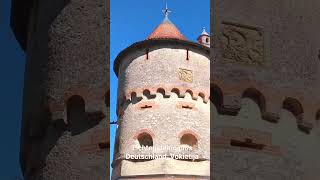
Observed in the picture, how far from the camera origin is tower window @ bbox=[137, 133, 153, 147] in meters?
14.5

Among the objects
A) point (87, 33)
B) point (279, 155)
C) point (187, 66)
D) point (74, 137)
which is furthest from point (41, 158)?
point (187, 66)

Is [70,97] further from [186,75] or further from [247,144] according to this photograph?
[186,75]

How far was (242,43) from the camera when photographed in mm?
2664

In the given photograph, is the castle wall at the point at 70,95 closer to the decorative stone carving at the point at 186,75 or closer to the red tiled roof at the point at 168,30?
the red tiled roof at the point at 168,30

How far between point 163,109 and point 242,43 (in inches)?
503

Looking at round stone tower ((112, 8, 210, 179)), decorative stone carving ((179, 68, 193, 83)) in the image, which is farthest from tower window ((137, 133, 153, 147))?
decorative stone carving ((179, 68, 193, 83))

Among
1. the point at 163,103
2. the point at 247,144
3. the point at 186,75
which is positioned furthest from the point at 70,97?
the point at 163,103

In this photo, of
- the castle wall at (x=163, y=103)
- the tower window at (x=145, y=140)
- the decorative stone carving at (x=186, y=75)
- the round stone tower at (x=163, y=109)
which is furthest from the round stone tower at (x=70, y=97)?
the decorative stone carving at (x=186, y=75)

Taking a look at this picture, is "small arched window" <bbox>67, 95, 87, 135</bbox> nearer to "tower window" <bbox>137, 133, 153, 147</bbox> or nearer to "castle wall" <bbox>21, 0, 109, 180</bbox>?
"castle wall" <bbox>21, 0, 109, 180</bbox>

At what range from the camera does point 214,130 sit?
2512 mm

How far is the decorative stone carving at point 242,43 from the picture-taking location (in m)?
2.63

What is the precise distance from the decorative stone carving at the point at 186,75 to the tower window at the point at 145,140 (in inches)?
63.3

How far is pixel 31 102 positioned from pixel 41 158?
0.35m

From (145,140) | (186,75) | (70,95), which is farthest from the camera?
(186,75)
